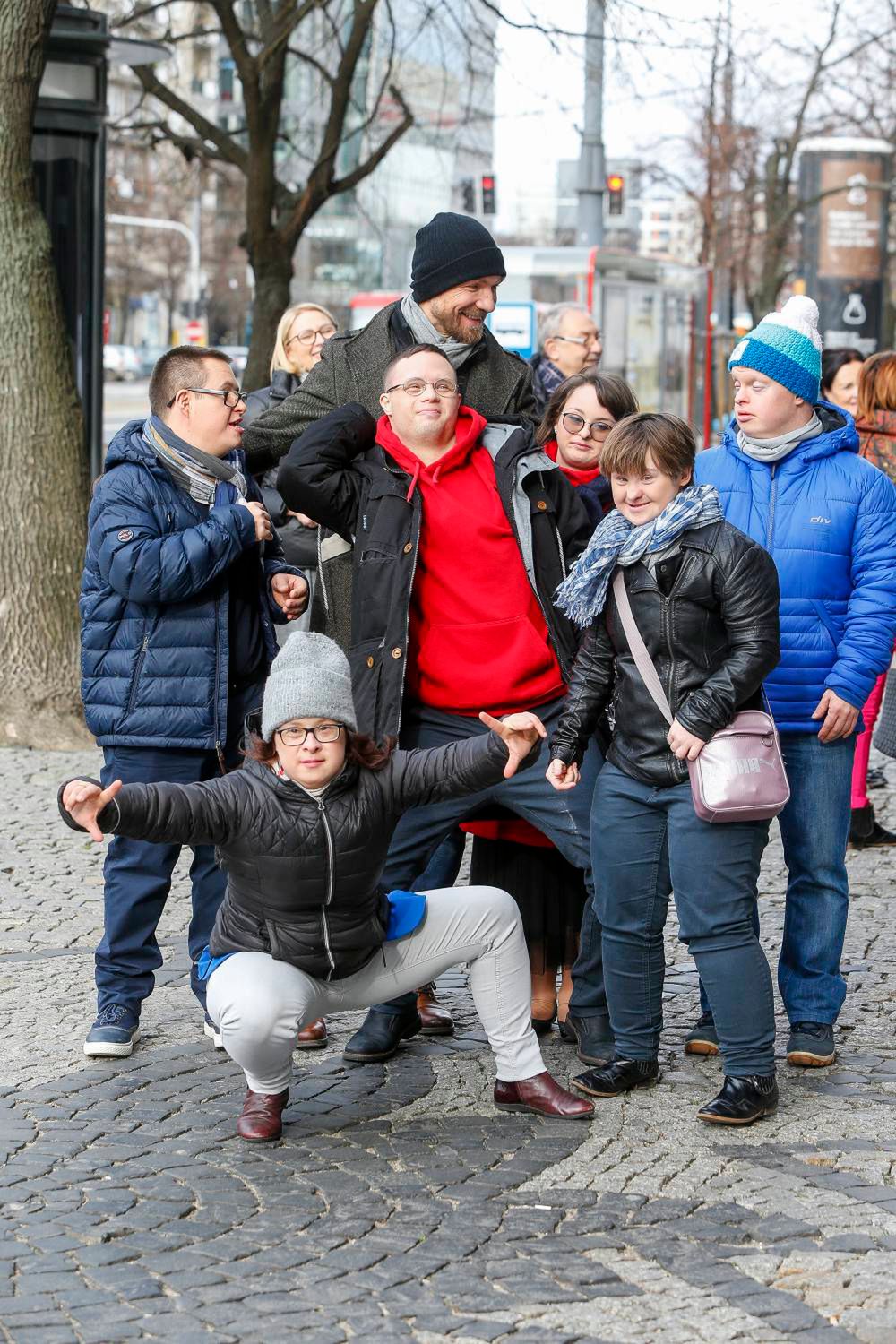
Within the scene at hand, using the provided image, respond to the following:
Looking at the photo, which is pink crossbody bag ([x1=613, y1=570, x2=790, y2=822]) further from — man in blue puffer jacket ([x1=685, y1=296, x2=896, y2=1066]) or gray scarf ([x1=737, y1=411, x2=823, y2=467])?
gray scarf ([x1=737, y1=411, x2=823, y2=467])

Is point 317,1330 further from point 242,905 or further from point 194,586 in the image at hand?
A: point 194,586

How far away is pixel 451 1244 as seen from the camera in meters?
4.11

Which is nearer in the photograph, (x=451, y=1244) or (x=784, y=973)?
(x=451, y=1244)

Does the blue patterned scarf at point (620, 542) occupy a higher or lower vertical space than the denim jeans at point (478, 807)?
higher

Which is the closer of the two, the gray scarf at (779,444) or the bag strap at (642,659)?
the bag strap at (642,659)

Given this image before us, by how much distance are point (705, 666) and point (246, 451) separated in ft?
6.03

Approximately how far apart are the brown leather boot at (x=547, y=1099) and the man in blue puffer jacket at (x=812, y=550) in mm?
775

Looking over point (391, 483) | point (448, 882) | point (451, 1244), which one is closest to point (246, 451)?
point (391, 483)

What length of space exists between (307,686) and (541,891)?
1.38m

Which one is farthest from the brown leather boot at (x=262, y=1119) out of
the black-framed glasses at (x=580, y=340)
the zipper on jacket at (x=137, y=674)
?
the black-framed glasses at (x=580, y=340)

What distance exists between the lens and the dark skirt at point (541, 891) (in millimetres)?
5695

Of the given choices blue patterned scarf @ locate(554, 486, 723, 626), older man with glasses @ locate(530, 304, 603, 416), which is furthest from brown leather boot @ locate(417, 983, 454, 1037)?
older man with glasses @ locate(530, 304, 603, 416)

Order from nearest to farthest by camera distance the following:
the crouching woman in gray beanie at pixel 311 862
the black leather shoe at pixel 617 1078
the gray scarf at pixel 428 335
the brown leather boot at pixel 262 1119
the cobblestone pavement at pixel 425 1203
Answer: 1. the cobblestone pavement at pixel 425 1203
2. the crouching woman in gray beanie at pixel 311 862
3. the brown leather boot at pixel 262 1119
4. the black leather shoe at pixel 617 1078
5. the gray scarf at pixel 428 335

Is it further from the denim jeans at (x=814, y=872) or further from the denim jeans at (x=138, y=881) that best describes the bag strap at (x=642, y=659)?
the denim jeans at (x=138, y=881)
